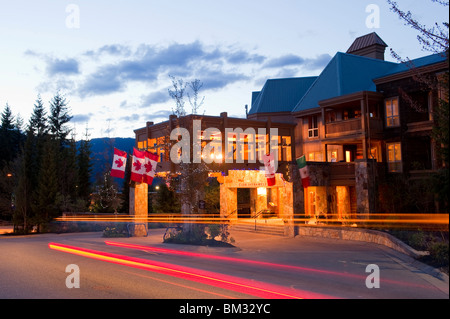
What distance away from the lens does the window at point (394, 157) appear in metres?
28.2

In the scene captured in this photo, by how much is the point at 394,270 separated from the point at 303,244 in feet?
27.9

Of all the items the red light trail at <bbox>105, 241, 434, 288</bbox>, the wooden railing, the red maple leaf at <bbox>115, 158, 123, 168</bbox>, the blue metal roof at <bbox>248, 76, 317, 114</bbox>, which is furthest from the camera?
the blue metal roof at <bbox>248, 76, 317, 114</bbox>

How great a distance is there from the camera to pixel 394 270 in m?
13.0

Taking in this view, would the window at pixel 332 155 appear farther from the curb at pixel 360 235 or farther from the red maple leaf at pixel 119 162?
the red maple leaf at pixel 119 162

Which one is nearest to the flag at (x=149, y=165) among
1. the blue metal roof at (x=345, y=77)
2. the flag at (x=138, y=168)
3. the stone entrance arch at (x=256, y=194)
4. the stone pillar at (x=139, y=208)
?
the flag at (x=138, y=168)

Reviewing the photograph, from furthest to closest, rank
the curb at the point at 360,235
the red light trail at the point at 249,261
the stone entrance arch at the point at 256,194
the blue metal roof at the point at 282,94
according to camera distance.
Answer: the blue metal roof at the point at 282,94 < the stone entrance arch at the point at 256,194 < the curb at the point at 360,235 < the red light trail at the point at 249,261

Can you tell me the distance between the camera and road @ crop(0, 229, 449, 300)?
390 inches

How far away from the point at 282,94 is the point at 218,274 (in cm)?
3369

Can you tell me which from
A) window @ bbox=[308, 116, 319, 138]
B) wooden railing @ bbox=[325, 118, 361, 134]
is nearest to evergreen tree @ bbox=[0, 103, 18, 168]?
window @ bbox=[308, 116, 319, 138]

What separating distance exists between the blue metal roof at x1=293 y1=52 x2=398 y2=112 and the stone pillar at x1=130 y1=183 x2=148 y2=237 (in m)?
16.3

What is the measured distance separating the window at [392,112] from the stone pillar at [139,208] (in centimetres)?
1789

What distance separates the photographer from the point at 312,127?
36.1m

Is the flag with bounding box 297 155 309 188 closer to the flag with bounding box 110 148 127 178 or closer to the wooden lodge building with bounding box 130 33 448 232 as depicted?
the wooden lodge building with bounding box 130 33 448 232
